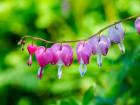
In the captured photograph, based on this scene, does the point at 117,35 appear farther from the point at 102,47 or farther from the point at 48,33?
the point at 48,33

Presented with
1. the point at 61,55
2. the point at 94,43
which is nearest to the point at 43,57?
the point at 61,55

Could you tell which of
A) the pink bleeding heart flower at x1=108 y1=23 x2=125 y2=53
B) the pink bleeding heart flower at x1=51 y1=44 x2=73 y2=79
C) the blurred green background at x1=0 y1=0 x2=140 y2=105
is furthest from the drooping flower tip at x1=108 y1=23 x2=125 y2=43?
the blurred green background at x1=0 y1=0 x2=140 y2=105

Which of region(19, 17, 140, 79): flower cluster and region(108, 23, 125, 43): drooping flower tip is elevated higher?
region(108, 23, 125, 43): drooping flower tip

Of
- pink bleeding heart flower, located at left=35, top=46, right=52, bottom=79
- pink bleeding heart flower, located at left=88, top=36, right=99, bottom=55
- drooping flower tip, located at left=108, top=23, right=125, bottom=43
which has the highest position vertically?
drooping flower tip, located at left=108, top=23, right=125, bottom=43

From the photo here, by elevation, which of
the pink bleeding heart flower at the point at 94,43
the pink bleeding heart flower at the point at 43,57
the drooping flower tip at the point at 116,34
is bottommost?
the pink bleeding heart flower at the point at 43,57

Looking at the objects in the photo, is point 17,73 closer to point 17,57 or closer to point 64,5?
point 17,57

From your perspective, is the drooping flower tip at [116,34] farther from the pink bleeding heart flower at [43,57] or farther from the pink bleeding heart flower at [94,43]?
the pink bleeding heart flower at [43,57]

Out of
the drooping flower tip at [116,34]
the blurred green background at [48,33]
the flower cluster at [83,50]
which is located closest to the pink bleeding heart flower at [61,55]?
the flower cluster at [83,50]

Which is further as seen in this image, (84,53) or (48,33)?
(48,33)

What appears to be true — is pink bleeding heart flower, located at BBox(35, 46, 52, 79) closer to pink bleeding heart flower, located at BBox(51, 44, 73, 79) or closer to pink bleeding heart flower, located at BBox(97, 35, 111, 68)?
pink bleeding heart flower, located at BBox(51, 44, 73, 79)

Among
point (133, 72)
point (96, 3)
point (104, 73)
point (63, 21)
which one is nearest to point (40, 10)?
point (63, 21)

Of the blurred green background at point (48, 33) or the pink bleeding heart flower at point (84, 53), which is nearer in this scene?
the pink bleeding heart flower at point (84, 53)
